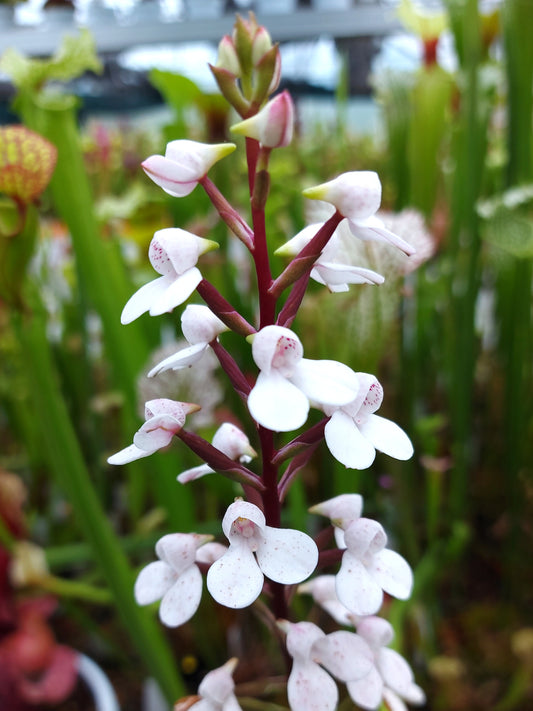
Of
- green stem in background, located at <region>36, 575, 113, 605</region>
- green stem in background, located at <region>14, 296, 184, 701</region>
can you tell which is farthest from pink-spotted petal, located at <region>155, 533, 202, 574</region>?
green stem in background, located at <region>36, 575, 113, 605</region>

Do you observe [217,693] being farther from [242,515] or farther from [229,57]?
[229,57]

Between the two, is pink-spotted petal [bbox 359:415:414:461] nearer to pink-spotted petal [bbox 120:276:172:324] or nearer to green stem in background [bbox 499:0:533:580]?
pink-spotted petal [bbox 120:276:172:324]

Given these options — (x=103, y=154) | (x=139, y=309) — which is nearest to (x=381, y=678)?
(x=139, y=309)

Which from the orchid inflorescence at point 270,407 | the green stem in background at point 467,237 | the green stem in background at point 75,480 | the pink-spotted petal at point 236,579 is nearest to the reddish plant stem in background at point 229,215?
the orchid inflorescence at point 270,407

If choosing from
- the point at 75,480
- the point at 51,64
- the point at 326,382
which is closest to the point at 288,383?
the point at 326,382

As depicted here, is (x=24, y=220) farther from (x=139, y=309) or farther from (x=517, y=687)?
(x=517, y=687)
